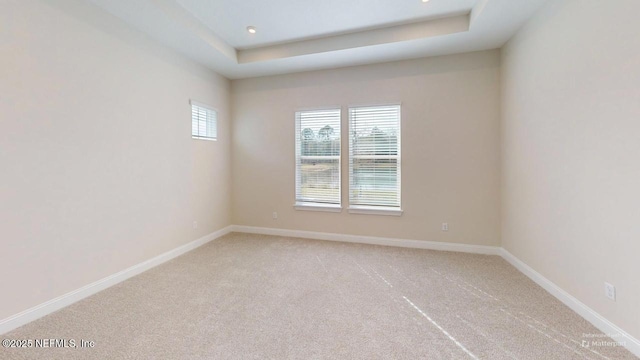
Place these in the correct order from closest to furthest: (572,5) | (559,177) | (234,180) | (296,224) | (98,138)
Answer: (572,5), (559,177), (98,138), (296,224), (234,180)

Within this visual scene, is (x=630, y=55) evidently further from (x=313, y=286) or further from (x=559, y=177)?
(x=313, y=286)

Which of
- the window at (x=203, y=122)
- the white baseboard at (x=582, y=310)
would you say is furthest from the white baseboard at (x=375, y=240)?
the window at (x=203, y=122)

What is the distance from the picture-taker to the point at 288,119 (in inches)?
179

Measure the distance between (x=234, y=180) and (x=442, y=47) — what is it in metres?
4.03

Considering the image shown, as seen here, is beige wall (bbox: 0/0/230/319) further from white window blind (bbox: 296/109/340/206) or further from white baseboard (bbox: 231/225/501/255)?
white window blind (bbox: 296/109/340/206)

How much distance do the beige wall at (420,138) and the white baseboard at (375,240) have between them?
81 millimetres

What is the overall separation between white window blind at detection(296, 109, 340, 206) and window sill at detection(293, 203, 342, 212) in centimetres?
5

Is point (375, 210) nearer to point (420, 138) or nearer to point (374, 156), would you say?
point (374, 156)

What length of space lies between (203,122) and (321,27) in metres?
2.36

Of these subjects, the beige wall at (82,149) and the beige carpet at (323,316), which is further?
the beige wall at (82,149)

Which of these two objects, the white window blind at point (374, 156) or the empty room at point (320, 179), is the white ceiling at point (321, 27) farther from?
the white window blind at point (374, 156)

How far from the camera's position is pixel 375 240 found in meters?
4.16

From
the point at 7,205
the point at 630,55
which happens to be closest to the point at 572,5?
the point at 630,55

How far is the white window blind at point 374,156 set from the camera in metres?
4.06
